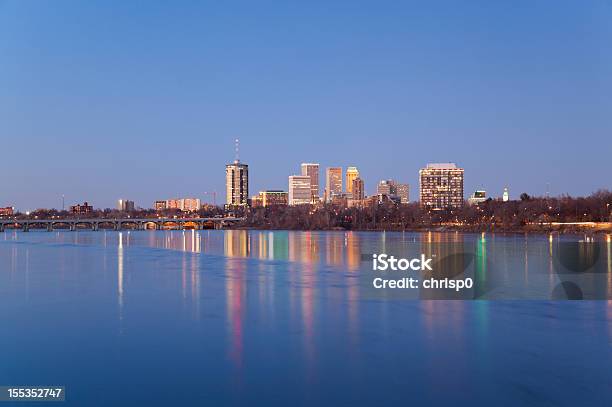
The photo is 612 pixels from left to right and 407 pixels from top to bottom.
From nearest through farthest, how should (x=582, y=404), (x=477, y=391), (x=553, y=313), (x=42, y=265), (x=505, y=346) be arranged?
1. (x=582, y=404)
2. (x=477, y=391)
3. (x=505, y=346)
4. (x=553, y=313)
5. (x=42, y=265)

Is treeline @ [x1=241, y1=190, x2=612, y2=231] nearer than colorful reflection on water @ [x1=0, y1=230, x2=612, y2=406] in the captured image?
No

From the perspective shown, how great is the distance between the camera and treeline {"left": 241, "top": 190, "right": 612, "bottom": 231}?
371 feet

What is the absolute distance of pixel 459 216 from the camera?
450ft

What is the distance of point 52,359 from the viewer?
1212cm

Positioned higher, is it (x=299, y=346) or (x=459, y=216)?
(x=459, y=216)

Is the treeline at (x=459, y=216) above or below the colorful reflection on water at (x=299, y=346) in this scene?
above

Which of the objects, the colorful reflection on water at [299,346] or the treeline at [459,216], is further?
the treeline at [459,216]

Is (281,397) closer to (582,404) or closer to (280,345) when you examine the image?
(280,345)

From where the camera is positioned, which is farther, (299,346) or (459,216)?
(459,216)

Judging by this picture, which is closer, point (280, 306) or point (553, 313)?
point (553, 313)

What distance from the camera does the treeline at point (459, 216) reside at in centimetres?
11306

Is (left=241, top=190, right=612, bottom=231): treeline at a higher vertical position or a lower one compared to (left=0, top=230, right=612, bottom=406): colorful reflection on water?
higher

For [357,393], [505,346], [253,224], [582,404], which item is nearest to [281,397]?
[357,393]

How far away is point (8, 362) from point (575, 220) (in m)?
116
